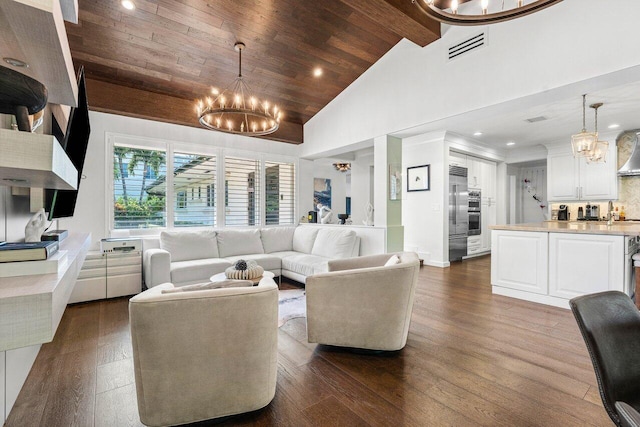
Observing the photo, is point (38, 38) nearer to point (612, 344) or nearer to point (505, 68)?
point (612, 344)

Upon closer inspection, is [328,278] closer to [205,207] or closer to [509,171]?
[205,207]

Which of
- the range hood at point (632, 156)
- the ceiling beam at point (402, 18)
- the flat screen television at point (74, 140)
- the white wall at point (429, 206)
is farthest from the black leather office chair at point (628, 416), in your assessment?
the range hood at point (632, 156)

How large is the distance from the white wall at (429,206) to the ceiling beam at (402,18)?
2.18 metres

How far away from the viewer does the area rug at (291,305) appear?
3.21m

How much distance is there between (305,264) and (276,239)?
1.24m

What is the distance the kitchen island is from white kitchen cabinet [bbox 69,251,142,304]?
4831mm

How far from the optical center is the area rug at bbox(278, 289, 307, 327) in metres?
3.21

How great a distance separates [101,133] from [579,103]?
683 centimetres

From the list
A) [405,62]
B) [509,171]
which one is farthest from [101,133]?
[509,171]

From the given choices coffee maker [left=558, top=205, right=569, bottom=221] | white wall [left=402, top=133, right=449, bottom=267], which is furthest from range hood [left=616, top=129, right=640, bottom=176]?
Answer: white wall [left=402, top=133, right=449, bottom=267]

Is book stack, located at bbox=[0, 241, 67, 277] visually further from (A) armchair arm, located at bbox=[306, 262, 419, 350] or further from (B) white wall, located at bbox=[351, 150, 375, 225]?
(B) white wall, located at bbox=[351, 150, 375, 225]

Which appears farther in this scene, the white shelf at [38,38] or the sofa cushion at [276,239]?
the sofa cushion at [276,239]

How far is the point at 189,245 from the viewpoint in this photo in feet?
14.4

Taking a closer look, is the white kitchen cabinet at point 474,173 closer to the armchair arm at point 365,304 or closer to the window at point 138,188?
the armchair arm at point 365,304
